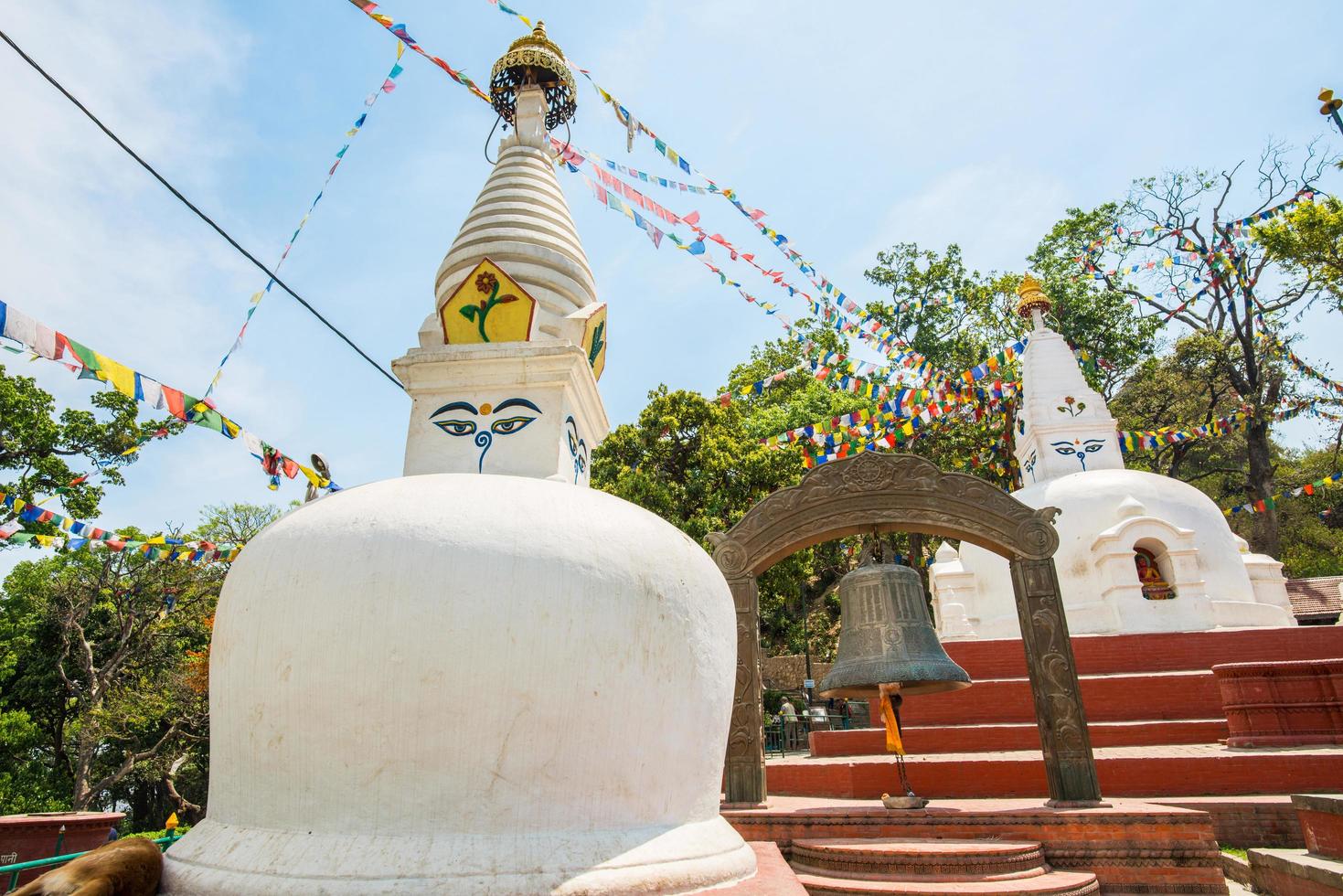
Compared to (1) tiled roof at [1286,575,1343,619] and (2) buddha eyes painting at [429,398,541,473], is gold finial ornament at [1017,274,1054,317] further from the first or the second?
(2) buddha eyes painting at [429,398,541,473]

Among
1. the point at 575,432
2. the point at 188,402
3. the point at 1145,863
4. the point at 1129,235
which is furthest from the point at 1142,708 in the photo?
the point at 1129,235

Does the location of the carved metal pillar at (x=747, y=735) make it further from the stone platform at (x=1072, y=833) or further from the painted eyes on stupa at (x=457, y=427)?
the painted eyes on stupa at (x=457, y=427)

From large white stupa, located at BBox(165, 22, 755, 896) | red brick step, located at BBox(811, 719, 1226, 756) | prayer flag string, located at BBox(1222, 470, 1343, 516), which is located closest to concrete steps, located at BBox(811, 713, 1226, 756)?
red brick step, located at BBox(811, 719, 1226, 756)

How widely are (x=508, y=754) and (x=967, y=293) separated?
26.2m

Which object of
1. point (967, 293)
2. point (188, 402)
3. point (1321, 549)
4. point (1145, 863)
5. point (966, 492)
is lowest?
point (1145, 863)

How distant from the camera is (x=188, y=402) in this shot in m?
6.20

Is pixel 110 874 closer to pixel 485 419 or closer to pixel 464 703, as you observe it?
pixel 464 703

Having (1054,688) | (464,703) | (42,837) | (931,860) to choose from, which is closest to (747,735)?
(931,860)

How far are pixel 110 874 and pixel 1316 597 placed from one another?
76.4 ft

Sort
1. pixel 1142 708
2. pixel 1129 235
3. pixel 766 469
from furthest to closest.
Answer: pixel 1129 235 < pixel 766 469 < pixel 1142 708

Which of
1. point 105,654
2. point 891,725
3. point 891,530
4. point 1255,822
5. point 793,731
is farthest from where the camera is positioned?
point 105,654

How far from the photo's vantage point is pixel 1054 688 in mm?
5867

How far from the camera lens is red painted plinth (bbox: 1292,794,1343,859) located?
429 cm

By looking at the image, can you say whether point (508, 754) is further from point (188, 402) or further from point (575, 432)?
point (188, 402)
